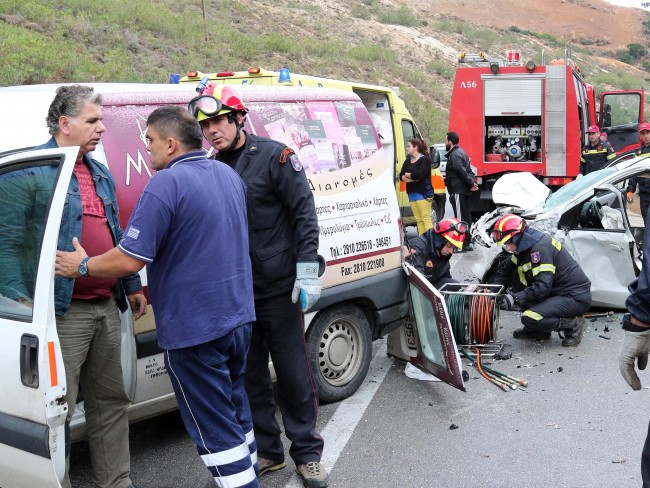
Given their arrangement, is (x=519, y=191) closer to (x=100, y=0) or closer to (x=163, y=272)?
(x=163, y=272)

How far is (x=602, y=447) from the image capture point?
4.47m

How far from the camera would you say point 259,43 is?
29.1 meters

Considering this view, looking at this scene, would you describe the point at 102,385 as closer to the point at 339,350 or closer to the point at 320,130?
the point at 339,350

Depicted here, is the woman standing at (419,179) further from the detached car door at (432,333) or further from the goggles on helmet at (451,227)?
the detached car door at (432,333)

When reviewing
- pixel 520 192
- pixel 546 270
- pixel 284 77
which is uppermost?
pixel 284 77

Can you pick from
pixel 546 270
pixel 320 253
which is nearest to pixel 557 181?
pixel 546 270

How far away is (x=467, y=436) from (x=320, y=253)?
1471mm

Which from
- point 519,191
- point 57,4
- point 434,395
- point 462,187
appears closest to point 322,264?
point 434,395

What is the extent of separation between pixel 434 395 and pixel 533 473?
1298 millimetres

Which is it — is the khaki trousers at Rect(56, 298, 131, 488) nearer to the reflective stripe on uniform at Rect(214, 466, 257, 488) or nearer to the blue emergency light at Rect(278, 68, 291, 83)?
the reflective stripe on uniform at Rect(214, 466, 257, 488)

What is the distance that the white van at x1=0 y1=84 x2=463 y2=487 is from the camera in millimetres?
2990

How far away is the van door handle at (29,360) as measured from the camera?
296 cm

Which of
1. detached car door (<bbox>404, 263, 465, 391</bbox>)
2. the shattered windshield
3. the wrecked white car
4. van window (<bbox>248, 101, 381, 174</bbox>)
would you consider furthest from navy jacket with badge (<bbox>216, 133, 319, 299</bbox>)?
the shattered windshield

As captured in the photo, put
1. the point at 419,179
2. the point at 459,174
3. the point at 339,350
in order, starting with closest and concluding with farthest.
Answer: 1. the point at 339,350
2. the point at 419,179
3. the point at 459,174
